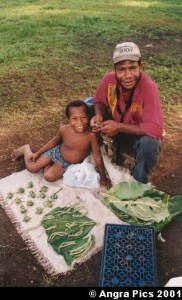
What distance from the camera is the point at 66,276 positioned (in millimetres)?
3199

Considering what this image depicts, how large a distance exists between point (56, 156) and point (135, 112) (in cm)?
106

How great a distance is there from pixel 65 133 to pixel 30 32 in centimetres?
526

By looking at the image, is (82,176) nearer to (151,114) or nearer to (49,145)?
(49,145)

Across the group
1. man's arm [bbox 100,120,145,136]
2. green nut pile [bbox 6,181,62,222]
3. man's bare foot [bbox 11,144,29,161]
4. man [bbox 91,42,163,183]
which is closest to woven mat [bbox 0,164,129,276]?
green nut pile [bbox 6,181,62,222]

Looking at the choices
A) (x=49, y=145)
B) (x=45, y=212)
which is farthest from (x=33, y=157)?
(x=45, y=212)

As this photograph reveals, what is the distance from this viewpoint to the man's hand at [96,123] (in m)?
3.94

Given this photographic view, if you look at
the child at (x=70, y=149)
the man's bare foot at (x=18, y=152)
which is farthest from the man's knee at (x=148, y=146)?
the man's bare foot at (x=18, y=152)

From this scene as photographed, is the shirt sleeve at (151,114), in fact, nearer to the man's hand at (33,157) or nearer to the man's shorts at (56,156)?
the man's shorts at (56,156)

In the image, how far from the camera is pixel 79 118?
4.04 metres

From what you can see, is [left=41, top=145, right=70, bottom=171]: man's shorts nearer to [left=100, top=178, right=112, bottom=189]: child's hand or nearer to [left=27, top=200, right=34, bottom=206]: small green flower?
[left=100, top=178, right=112, bottom=189]: child's hand

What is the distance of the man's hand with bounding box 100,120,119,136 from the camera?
3793mm

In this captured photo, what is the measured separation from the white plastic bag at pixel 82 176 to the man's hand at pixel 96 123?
0.47 m

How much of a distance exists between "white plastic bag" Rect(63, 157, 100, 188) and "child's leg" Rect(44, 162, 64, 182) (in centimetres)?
8
